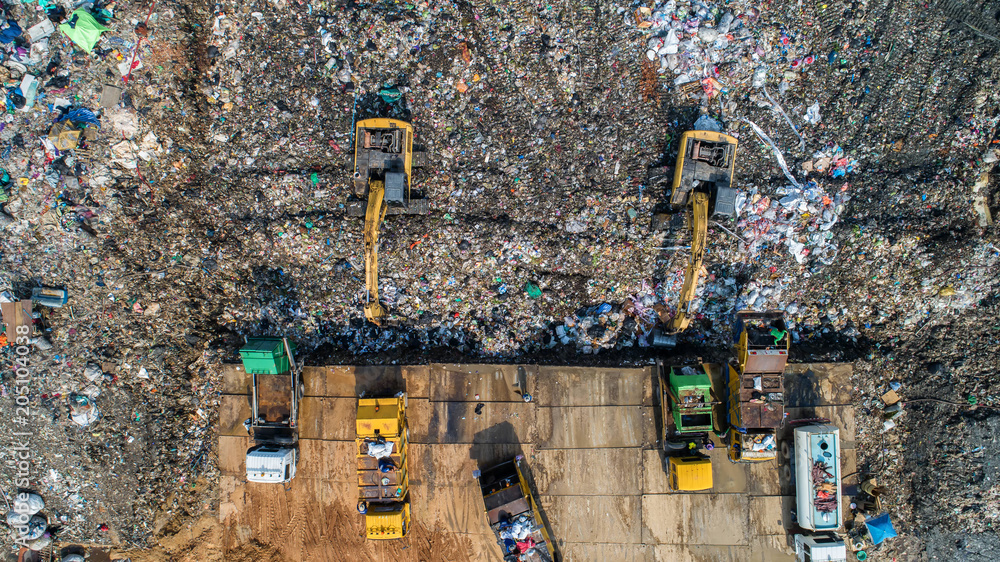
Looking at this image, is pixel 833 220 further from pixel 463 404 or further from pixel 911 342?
A: pixel 463 404

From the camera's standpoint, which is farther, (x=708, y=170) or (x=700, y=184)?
(x=700, y=184)

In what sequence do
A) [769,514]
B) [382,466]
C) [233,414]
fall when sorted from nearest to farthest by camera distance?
[382,466], [769,514], [233,414]

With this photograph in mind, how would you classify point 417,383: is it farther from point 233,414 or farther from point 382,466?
point 233,414

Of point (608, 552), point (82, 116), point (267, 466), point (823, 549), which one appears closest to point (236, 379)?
point (267, 466)

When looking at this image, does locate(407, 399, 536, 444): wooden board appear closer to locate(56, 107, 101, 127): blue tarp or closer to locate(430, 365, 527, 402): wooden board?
locate(430, 365, 527, 402): wooden board

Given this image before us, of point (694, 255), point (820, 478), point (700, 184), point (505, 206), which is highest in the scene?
point (700, 184)

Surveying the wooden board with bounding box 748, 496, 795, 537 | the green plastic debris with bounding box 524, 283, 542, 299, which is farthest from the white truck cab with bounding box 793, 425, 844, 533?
the green plastic debris with bounding box 524, 283, 542, 299

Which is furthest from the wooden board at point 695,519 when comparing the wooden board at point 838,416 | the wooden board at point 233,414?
the wooden board at point 233,414
